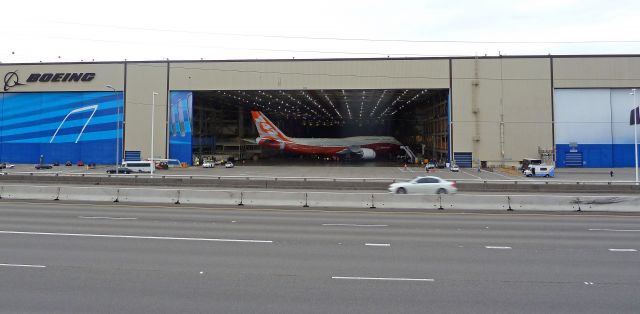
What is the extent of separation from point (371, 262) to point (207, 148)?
69847 mm

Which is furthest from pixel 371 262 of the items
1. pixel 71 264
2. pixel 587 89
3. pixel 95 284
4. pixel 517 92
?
pixel 587 89

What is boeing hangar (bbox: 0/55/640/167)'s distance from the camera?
52281mm

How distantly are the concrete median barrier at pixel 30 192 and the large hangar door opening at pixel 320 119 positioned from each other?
36.1 metres

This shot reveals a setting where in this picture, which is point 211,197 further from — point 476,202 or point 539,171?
point 539,171

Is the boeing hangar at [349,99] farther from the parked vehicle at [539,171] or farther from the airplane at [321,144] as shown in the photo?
the airplane at [321,144]

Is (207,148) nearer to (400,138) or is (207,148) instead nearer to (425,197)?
(400,138)

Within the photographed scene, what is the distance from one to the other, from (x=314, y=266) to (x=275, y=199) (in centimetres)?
1308

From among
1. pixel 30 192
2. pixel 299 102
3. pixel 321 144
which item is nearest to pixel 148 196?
pixel 30 192

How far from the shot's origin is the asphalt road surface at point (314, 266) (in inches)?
255

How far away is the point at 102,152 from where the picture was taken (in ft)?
194

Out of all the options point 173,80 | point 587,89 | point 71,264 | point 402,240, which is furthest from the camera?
point 173,80

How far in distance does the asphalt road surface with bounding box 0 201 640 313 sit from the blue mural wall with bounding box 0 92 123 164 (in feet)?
154

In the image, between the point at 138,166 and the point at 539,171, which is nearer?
the point at 539,171

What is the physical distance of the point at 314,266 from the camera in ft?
28.9
